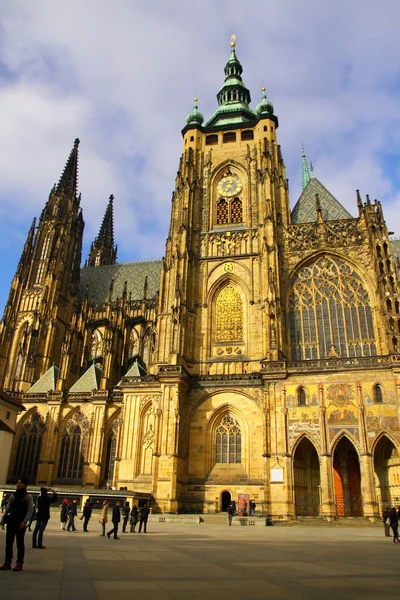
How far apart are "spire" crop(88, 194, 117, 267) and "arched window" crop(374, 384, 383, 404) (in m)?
47.8

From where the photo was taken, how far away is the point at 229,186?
40094mm

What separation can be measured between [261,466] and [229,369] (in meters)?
6.94

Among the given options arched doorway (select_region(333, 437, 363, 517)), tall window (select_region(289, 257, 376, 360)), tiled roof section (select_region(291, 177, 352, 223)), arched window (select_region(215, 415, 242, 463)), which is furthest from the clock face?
arched doorway (select_region(333, 437, 363, 517))

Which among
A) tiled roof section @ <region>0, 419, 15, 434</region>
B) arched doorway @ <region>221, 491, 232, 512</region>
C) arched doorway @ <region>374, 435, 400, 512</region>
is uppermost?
tiled roof section @ <region>0, 419, 15, 434</region>

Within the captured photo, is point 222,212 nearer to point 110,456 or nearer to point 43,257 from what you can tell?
point 110,456

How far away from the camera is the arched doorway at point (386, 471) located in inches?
1051

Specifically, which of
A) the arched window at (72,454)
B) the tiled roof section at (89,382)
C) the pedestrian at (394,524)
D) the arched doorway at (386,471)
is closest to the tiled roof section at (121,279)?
the tiled roof section at (89,382)

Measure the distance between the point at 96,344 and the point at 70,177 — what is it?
74.6 feet

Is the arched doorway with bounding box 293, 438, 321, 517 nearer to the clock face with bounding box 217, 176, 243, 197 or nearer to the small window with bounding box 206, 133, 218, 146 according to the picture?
the clock face with bounding box 217, 176, 243, 197

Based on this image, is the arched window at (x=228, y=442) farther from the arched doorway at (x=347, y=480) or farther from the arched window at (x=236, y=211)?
the arched window at (x=236, y=211)

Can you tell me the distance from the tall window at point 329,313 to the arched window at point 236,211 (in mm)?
7426

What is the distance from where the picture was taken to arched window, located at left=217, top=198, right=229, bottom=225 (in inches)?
1535

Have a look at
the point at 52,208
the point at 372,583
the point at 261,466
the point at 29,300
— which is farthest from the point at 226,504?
the point at 52,208

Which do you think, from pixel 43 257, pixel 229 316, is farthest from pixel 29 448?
pixel 43 257
